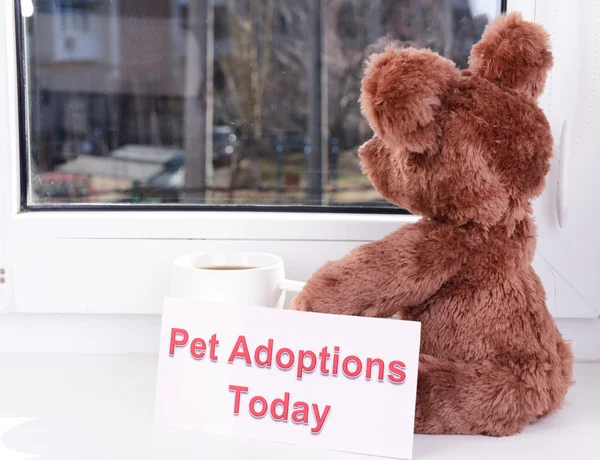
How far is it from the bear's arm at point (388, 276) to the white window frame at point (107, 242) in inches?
8.5

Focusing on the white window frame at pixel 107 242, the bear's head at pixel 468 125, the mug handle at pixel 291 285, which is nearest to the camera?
the bear's head at pixel 468 125

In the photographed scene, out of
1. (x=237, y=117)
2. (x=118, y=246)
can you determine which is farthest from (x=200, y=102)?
(x=118, y=246)

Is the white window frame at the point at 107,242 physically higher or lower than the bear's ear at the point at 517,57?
lower

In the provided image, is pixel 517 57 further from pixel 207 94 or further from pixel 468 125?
pixel 207 94

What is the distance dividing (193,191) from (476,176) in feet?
1.53

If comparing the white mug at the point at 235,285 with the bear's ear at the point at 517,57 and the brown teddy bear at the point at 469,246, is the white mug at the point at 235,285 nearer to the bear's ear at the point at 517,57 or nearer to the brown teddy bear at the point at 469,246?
the brown teddy bear at the point at 469,246

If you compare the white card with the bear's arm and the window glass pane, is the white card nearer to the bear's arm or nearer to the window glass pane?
the bear's arm

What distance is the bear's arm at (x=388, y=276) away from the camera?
1.62 ft

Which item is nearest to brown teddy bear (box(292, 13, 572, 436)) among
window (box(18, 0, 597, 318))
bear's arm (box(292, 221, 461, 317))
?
bear's arm (box(292, 221, 461, 317))

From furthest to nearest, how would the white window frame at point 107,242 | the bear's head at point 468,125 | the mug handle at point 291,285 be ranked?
the white window frame at point 107,242 < the mug handle at point 291,285 < the bear's head at point 468,125

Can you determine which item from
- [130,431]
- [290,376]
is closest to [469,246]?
[290,376]

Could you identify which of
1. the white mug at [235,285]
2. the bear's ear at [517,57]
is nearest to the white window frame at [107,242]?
the white mug at [235,285]

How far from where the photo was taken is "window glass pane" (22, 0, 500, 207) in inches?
30.7

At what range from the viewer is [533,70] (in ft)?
1.66
